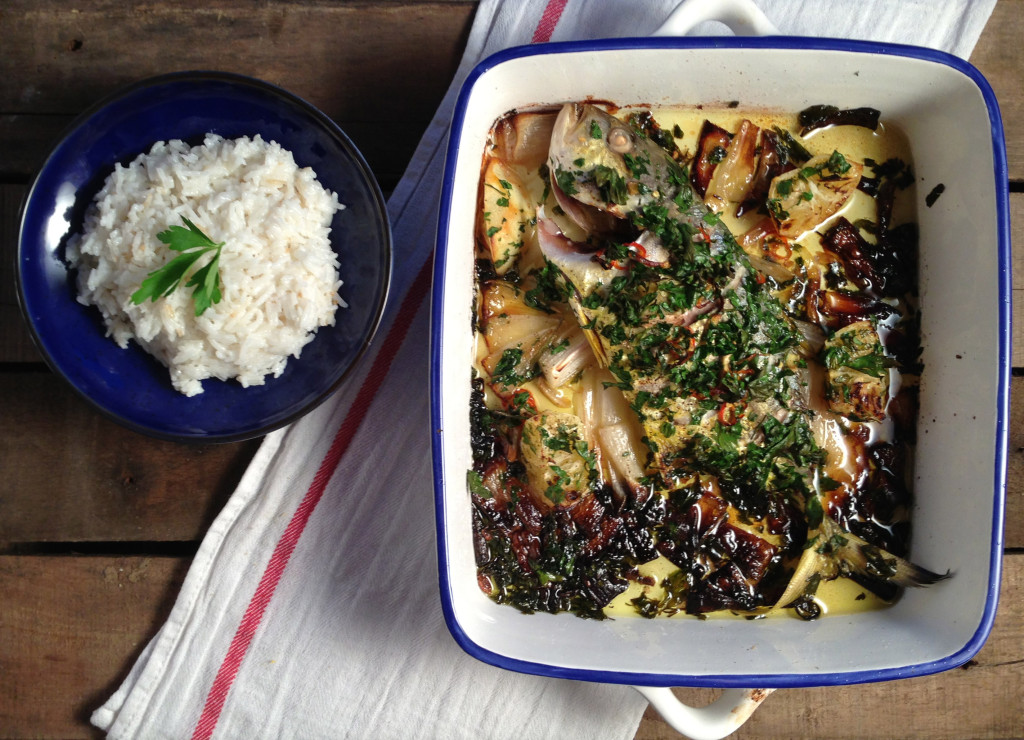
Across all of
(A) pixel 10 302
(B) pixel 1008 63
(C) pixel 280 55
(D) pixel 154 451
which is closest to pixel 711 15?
(B) pixel 1008 63

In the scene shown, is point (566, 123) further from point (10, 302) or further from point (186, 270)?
point (10, 302)

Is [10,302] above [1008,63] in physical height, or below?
below

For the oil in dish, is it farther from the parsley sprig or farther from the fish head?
the parsley sprig

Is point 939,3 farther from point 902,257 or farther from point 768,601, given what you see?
point 768,601

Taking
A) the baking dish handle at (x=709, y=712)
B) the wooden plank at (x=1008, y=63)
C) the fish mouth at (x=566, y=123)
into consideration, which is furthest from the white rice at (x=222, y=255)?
the wooden plank at (x=1008, y=63)

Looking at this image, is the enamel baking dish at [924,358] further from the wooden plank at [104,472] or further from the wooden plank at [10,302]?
the wooden plank at [10,302]

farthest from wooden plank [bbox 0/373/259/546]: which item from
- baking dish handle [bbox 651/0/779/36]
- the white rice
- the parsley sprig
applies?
baking dish handle [bbox 651/0/779/36]

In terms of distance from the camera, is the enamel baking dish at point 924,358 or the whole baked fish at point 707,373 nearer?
the enamel baking dish at point 924,358
